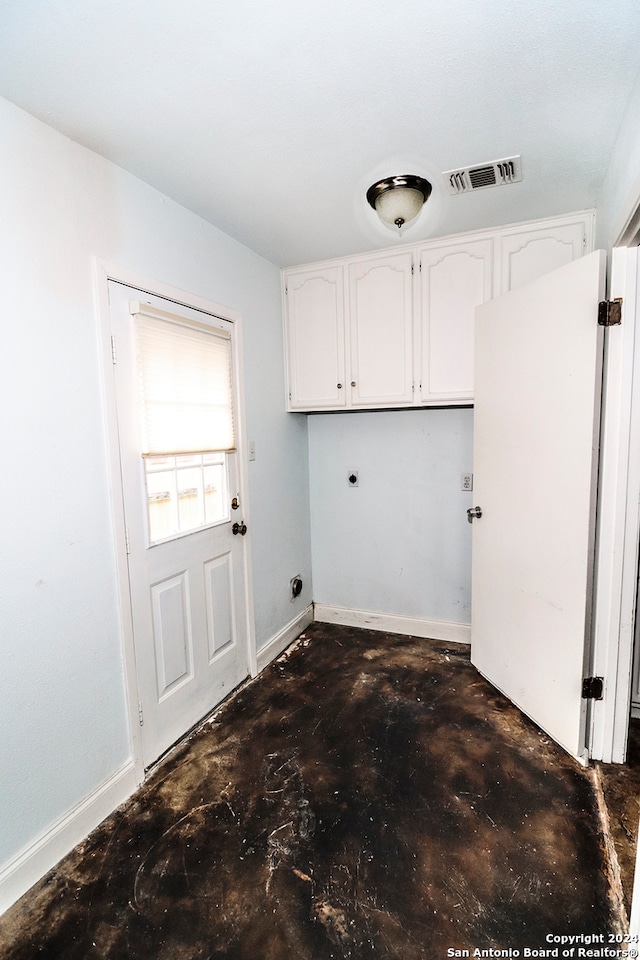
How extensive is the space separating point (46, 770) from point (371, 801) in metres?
1.17

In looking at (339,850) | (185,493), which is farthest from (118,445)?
(339,850)

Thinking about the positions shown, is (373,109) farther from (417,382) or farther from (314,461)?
(314,461)

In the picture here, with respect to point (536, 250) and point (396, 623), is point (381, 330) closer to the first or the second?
point (536, 250)

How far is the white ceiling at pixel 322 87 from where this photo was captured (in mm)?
1123

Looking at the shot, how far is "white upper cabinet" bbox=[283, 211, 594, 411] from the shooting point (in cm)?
233

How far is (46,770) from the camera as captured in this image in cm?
148

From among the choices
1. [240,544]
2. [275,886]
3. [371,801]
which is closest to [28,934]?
[275,886]

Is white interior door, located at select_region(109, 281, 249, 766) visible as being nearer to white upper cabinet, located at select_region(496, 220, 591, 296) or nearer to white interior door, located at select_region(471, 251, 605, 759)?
white interior door, located at select_region(471, 251, 605, 759)

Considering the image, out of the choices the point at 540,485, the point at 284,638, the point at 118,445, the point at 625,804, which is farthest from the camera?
the point at 284,638

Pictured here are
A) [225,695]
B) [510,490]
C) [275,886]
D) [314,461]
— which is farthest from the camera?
[314,461]

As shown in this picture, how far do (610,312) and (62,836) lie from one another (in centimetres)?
274

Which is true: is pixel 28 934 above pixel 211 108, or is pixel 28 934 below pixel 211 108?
below

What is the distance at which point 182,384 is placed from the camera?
6.68ft

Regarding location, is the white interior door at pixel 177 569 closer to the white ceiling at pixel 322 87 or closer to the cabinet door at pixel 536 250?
the white ceiling at pixel 322 87
